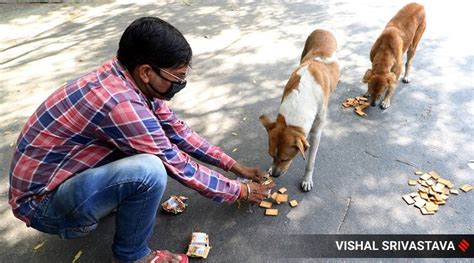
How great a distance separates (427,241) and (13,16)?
394 inches

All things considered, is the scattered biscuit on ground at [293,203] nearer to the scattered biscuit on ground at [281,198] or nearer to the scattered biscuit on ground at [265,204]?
the scattered biscuit on ground at [281,198]

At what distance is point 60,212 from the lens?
2500 millimetres

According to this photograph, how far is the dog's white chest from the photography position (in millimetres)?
3453

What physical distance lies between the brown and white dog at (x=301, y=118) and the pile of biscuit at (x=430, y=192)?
43.2 inches

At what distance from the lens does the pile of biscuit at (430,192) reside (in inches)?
143

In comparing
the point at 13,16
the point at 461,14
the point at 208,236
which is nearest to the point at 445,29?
A: the point at 461,14

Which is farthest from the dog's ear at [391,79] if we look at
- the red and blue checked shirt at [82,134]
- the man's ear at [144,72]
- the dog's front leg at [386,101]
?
the man's ear at [144,72]

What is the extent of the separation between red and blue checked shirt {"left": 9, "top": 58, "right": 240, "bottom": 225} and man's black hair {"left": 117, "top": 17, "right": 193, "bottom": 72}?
16 cm

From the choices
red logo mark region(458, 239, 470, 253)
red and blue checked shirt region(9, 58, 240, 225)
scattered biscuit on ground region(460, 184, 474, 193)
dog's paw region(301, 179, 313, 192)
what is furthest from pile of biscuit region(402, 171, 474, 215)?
red and blue checked shirt region(9, 58, 240, 225)

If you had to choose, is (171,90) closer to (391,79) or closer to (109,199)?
(109,199)

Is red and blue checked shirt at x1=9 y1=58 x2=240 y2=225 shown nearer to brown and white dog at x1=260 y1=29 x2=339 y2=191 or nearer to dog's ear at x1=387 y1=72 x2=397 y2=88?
brown and white dog at x1=260 y1=29 x2=339 y2=191

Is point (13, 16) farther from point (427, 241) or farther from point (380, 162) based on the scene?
point (427, 241)

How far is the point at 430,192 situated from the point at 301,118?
65.2 inches

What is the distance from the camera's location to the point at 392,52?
5098 mm
